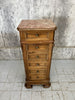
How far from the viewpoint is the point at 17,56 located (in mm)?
2840

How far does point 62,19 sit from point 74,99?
6.03 ft

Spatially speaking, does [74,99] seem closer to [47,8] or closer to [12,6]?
[47,8]

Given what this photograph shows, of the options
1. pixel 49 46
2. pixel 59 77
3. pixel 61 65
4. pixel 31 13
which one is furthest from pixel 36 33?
pixel 61 65

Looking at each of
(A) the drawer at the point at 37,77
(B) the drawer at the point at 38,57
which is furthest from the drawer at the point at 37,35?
(A) the drawer at the point at 37,77

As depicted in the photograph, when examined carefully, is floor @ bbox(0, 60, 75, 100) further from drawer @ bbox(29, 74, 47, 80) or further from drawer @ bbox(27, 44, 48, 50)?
drawer @ bbox(27, 44, 48, 50)

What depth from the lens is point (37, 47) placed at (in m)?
1.51

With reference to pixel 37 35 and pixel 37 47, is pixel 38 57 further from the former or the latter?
pixel 37 35

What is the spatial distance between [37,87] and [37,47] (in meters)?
1.03

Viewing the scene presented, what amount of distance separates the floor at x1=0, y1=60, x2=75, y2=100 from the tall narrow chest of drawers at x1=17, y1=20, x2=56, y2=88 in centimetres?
18

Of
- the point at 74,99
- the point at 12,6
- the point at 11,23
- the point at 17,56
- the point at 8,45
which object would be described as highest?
the point at 12,6

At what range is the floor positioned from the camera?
6.06 ft

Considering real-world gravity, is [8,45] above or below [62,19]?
below

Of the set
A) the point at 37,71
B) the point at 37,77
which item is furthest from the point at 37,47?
the point at 37,77

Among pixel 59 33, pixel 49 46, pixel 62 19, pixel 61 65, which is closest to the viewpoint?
pixel 49 46
